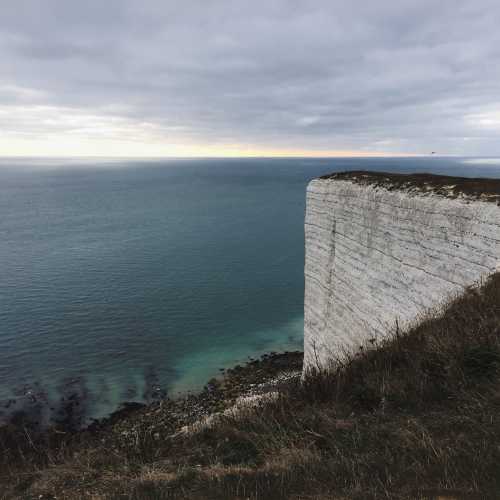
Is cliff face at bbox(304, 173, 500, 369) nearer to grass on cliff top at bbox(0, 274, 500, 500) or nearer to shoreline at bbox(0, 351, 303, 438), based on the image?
grass on cliff top at bbox(0, 274, 500, 500)

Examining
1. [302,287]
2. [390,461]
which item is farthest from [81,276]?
[390,461]

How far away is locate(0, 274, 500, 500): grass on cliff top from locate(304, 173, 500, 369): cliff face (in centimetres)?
389

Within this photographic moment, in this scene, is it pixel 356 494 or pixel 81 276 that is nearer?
pixel 356 494

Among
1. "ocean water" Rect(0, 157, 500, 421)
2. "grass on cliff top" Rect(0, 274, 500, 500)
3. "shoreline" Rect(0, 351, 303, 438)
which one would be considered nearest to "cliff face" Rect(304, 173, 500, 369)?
"grass on cliff top" Rect(0, 274, 500, 500)

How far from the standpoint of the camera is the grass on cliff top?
A: 401 centimetres

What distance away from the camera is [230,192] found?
420 feet

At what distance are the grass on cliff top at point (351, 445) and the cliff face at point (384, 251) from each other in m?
3.89

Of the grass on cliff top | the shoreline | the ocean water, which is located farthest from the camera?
the ocean water

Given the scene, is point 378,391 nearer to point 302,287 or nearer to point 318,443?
point 318,443

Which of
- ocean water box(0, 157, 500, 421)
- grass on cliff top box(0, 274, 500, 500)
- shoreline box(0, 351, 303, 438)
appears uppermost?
grass on cliff top box(0, 274, 500, 500)

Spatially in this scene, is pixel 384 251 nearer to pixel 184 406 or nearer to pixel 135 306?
pixel 184 406

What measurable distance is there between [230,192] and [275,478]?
12606cm

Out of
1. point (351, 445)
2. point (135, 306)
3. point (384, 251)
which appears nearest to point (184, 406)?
point (135, 306)

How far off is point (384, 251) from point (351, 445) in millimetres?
10396
